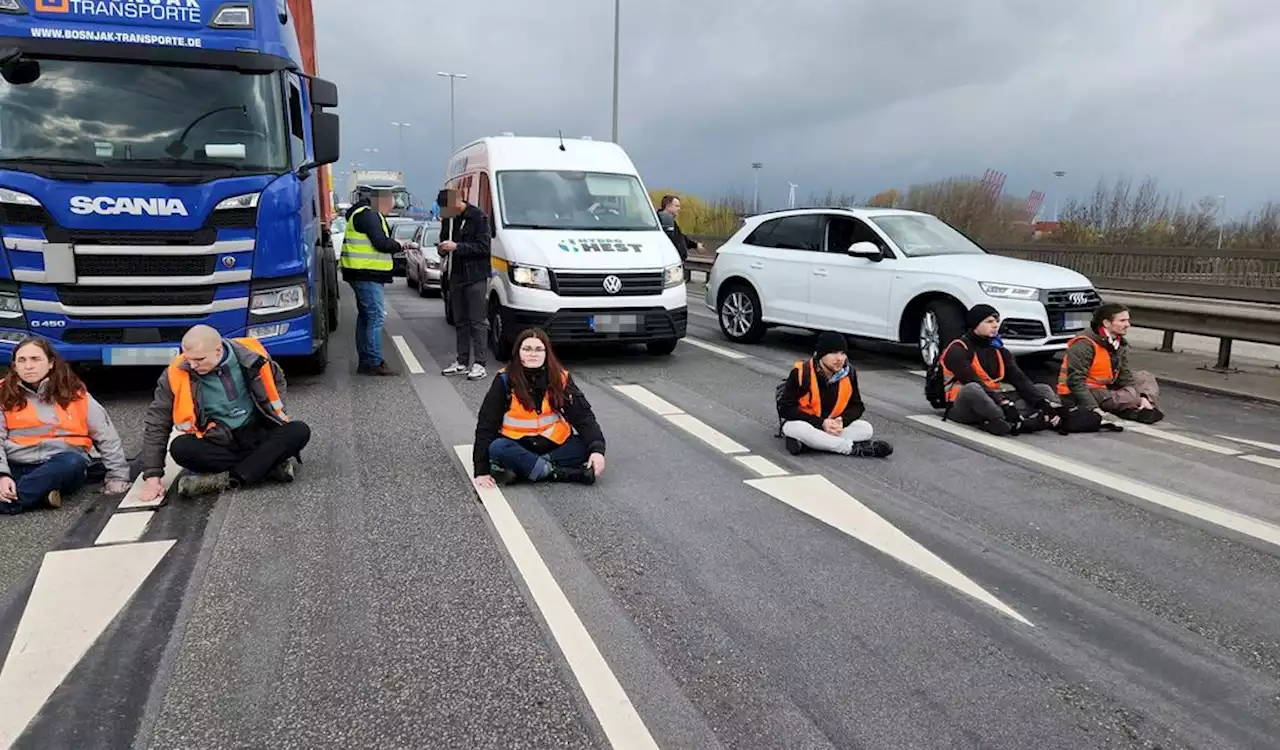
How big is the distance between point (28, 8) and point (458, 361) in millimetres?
4693

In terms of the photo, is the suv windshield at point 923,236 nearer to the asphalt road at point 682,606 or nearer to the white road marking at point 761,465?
the asphalt road at point 682,606

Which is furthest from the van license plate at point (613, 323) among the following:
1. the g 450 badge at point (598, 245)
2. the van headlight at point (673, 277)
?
the g 450 badge at point (598, 245)

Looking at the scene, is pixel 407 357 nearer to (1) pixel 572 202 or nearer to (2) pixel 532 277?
(2) pixel 532 277

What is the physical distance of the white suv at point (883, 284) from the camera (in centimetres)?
897

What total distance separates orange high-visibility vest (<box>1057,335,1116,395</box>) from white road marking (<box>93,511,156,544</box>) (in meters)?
6.84

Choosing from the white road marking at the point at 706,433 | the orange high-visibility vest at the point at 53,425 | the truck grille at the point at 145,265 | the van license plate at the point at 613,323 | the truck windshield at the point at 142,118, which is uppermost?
the truck windshield at the point at 142,118

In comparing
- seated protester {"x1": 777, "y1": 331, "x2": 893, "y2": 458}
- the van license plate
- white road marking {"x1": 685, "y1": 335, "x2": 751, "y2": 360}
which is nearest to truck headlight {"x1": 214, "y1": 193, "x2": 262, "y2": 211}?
the van license plate

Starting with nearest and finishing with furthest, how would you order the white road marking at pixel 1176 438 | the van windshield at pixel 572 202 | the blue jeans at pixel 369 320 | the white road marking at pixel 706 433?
1. the white road marking at pixel 706 433
2. the white road marking at pixel 1176 438
3. the blue jeans at pixel 369 320
4. the van windshield at pixel 572 202

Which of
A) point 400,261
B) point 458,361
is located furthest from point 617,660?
point 400,261

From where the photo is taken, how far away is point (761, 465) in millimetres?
5996

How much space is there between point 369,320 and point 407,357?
1442mm

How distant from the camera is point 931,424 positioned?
7.32 meters

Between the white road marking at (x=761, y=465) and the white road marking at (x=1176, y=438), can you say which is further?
the white road marking at (x=1176, y=438)

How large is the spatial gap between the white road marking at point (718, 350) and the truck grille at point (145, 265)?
5951mm
